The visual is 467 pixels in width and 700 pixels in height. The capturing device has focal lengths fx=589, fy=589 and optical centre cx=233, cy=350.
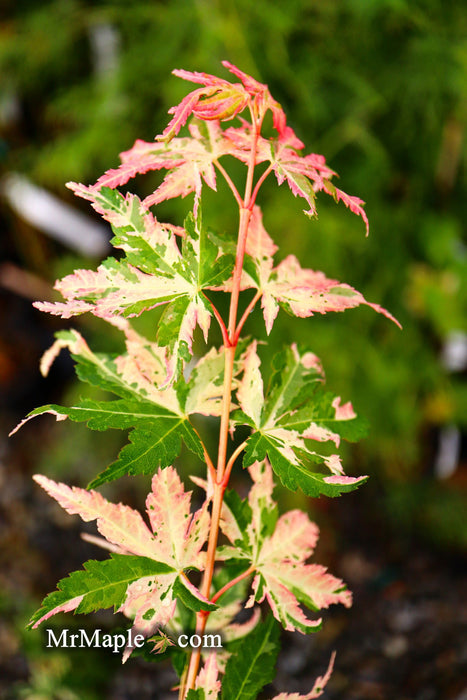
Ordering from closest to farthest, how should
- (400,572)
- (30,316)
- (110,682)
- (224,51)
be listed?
(110,682), (224,51), (400,572), (30,316)

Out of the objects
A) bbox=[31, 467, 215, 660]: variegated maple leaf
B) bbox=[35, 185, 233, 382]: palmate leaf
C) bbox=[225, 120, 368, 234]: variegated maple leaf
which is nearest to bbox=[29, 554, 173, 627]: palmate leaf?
bbox=[31, 467, 215, 660]: variegated maple leaf

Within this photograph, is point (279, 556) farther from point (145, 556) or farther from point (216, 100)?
point (216, 100)

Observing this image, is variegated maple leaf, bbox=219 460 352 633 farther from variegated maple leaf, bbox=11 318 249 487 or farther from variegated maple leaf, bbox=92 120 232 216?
variegated maple leaf, bbox=92 120 232 216

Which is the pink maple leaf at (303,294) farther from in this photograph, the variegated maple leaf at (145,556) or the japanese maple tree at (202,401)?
the variegated maple leaf at (145,556)

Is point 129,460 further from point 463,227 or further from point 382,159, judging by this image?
point 463,227

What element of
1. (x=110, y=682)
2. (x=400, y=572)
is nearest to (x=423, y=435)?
(x=400, y=572)

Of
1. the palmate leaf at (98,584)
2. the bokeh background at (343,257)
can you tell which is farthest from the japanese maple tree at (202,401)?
the bokeh background at (343,257)

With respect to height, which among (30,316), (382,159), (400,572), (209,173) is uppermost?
(209,173)

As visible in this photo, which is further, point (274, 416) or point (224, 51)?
point (224, 51)
